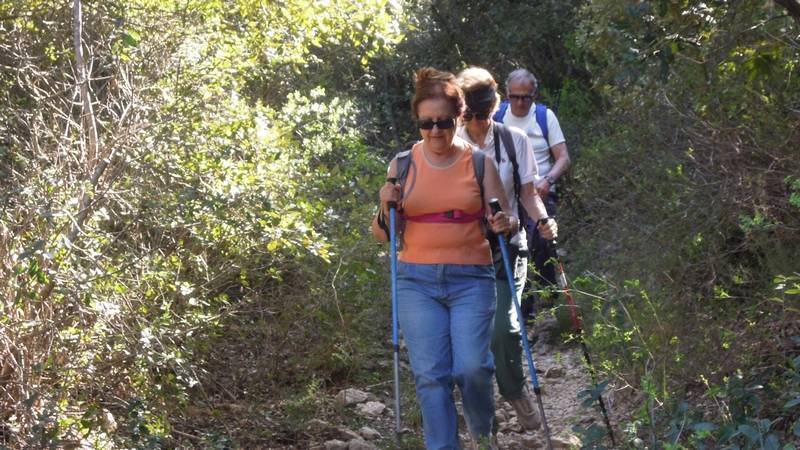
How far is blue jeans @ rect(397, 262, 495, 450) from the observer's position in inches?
229

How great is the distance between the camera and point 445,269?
5.86m

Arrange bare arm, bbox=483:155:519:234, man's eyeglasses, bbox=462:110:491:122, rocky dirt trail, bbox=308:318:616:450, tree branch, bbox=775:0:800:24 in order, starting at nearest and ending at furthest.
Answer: tree branch, bbox=775:0:800:24
bare arm, bbox=483:155:519:234
man's eyeglasses, bbox=462:110:491:122
rocky dirt trail, bbox=308:318:616:450

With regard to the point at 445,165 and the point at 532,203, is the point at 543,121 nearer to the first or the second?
the point at 532,203

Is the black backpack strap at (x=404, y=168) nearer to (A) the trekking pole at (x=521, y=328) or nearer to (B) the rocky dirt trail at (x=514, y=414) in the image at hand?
(A) the trekking pole at (x=521, y=328)

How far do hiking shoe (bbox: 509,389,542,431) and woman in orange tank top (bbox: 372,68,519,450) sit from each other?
109 cm

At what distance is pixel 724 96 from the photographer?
7.39 metres

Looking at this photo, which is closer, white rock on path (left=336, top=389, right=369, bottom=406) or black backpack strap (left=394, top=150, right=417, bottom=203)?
black backpack strap (left=394, top=150, right=417, bottom=203)

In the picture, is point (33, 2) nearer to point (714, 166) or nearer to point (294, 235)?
point (294, 235)

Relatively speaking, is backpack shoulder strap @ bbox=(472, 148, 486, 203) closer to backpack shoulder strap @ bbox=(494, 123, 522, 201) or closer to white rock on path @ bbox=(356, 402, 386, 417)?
backpack shoulder strap @ bbox=(494, 123, 522, 201)

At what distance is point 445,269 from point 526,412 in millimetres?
1581

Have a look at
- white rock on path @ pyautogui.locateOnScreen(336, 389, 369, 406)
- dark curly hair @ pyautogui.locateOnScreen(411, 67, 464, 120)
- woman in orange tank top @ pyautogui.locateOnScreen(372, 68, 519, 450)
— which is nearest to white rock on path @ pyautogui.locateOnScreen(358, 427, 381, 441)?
white rock on path @ pyautogui.locateOnScreen(336, 389, 369, 406)

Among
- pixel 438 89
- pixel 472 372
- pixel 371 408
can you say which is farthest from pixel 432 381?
pixel 371 408

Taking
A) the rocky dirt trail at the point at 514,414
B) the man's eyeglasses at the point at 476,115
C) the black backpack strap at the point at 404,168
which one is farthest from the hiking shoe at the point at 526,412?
the black backpack strap at the point at 404,168

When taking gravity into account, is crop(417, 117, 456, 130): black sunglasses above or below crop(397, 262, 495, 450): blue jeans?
above
